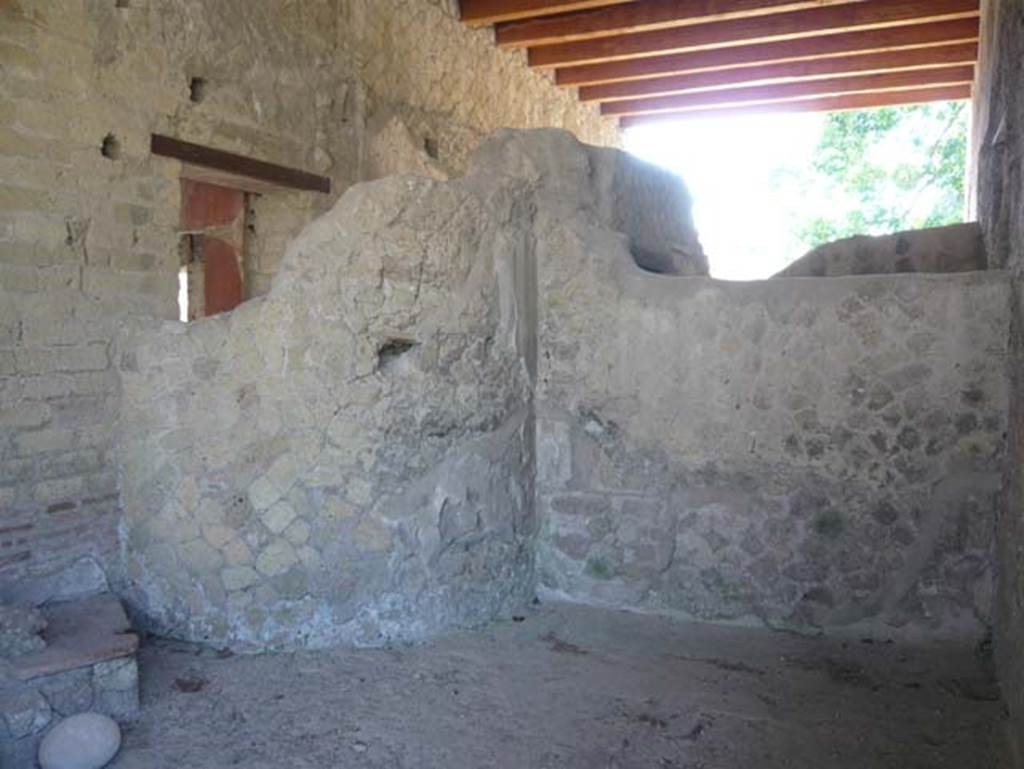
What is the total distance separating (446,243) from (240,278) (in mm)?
2277

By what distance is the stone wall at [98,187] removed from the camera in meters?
3.35

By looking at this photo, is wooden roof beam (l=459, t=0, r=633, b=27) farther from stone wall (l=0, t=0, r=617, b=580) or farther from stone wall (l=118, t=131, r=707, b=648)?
stone wall (l=118, t=131, r=707, b=648)

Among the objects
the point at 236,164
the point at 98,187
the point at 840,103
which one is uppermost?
the point at 840,103

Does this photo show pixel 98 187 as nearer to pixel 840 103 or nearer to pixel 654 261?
pixel 654 261

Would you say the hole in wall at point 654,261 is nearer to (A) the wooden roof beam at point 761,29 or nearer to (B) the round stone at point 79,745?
(B) the round stone at point 79,745

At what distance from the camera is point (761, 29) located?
704cm

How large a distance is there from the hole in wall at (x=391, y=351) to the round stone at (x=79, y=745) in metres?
1.49

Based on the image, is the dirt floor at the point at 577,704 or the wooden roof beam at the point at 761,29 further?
the wooden roof beam at the point at 761,29

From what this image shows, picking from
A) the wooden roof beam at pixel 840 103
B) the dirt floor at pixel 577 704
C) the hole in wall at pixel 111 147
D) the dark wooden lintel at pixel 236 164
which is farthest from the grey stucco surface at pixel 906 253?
the wooden roof beam at pixel 840 103

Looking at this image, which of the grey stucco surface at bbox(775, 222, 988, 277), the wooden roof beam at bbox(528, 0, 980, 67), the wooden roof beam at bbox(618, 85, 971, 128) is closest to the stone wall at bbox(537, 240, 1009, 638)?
the grey stucco surface at bbox(775, 222, 988, 277)

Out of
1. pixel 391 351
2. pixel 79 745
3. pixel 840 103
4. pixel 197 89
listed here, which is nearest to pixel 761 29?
pixel 840 103

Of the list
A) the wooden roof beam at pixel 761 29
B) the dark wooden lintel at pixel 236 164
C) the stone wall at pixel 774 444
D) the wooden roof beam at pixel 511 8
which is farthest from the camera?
the wooden roof beam at pixel 511 8

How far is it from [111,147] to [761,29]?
5.27 metres

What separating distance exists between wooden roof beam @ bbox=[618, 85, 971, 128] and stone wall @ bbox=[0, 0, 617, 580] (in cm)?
513
